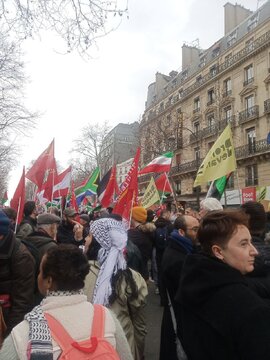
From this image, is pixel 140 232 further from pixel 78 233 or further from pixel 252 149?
pixel 252 149

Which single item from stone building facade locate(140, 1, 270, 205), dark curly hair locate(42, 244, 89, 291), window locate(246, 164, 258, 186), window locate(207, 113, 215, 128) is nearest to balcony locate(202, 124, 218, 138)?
stone building facade locate(140, 1, 270, 205)

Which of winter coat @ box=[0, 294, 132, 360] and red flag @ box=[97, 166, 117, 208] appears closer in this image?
winter coat @ box=[0, 294, 132, 360]

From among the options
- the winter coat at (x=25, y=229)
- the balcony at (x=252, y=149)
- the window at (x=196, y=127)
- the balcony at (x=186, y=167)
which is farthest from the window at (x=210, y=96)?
the winter coat at (x=25, y=229)

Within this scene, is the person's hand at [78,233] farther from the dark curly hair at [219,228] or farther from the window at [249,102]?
the window at [249,102]

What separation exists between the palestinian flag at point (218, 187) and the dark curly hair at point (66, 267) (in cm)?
544

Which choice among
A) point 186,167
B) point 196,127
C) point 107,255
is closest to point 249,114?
point 196,127

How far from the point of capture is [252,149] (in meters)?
30.3

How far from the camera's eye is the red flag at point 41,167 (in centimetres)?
798

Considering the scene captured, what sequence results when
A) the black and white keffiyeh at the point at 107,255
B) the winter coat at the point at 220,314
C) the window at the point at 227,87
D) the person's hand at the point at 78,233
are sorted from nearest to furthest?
the winter coat at the point at 220,314
the black and white keffiyeh at the point at 107,255
the person's hand at the point at 78,233
the window at the point at 227,87

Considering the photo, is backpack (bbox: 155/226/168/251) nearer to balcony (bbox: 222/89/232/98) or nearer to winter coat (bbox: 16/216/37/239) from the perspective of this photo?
winter coat (bbox: 16/216/37/239)

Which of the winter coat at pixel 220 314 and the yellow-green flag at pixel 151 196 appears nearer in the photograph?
the winter coat at pixel 220 314

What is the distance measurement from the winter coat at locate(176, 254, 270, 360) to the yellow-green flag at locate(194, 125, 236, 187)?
225 inches

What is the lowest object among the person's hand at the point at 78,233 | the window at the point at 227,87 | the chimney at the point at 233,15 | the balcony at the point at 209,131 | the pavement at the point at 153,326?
the pavement at the point at 153,326

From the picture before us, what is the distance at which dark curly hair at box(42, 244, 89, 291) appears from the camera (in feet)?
6.49
